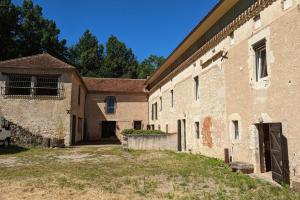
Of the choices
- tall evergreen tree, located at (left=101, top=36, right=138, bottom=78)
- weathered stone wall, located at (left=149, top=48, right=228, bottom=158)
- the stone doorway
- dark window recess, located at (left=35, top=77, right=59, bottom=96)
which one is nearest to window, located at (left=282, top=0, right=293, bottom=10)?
weathered stone wall, located at (left=149, top=48, right=228, bottom=158)

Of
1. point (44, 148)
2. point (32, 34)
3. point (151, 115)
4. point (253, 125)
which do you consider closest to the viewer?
point (253, 125)

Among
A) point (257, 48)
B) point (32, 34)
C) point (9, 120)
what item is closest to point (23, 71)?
point (9, 120)

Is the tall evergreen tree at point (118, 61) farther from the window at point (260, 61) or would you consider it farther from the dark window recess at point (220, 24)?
the window at point (260, 61)

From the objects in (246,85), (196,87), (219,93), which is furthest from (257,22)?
(196,87)

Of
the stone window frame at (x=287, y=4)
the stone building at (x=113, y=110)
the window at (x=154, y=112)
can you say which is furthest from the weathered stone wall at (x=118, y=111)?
the stone window frame at (x=287, y=4)

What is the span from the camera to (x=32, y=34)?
132ft

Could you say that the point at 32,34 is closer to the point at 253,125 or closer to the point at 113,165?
the point at 113,165

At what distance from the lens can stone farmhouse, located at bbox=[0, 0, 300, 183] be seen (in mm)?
7711

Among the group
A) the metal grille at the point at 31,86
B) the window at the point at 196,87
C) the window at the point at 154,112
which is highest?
the metal grille at the point at 31,86

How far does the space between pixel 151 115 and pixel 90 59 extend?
24.8m

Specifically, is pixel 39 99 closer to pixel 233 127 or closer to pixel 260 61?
pixel 233 127

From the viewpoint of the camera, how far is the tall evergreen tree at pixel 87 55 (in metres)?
48.1

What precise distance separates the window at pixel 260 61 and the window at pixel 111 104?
69.0ft

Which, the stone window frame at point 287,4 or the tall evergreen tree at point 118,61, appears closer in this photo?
the stone window frame at point 287,4
